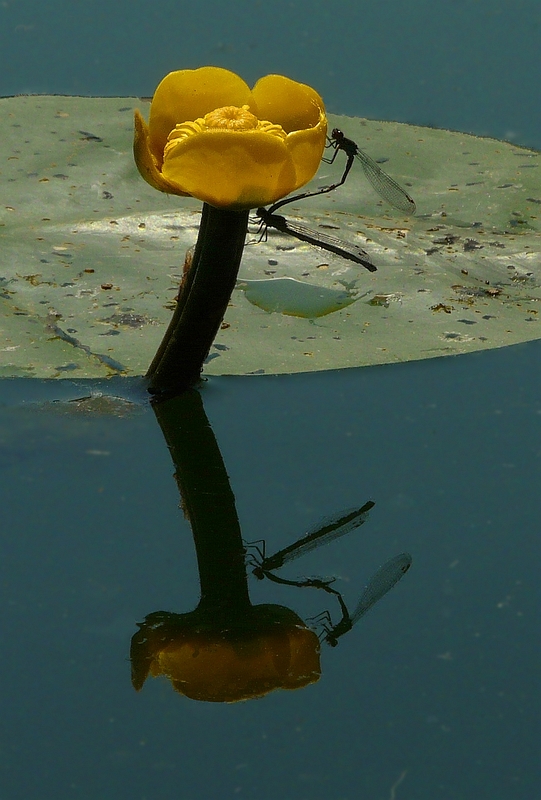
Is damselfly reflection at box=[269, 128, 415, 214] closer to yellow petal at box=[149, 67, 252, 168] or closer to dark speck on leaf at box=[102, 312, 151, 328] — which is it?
dark speck on leaf at box=[102, 312, 151, 328]

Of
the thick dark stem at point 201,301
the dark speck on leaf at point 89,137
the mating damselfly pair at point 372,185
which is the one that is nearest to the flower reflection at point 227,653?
the thick dark stem at point 201,301

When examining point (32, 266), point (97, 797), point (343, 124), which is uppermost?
point (343, 124)

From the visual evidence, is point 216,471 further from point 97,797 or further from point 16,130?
point 16,130

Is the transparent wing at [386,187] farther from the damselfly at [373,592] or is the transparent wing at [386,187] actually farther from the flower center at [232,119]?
the damselfly at [373,592]

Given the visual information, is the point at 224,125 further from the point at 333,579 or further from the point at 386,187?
the point at 386,187

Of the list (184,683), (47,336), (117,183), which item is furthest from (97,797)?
(117,183)
